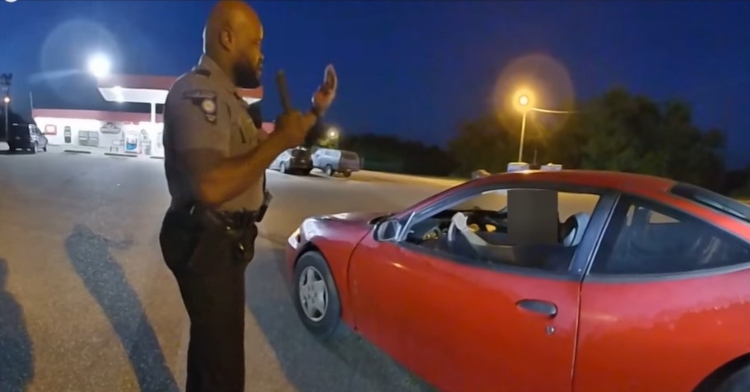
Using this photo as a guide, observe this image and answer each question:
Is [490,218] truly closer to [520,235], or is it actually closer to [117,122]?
[520,235]

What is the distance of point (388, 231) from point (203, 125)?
1990 millimetres

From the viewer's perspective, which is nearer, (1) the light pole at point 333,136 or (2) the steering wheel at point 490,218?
(2) the steering wheel at point 490,218

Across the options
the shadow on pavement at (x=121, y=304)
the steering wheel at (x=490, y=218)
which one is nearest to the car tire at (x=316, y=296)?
the shadow on pavement at (x=121, y=304)

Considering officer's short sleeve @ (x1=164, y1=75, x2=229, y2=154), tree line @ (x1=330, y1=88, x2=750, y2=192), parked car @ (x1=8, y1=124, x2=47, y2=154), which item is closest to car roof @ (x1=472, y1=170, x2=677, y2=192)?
officer's short sleeve @ (x1=164, y1=75, x2=229, y2=154)

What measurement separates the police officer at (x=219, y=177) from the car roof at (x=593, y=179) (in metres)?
1.52

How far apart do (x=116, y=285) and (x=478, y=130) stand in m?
54.9

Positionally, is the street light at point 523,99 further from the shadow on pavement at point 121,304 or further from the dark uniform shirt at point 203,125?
the dark uniform shirt at point 203,125

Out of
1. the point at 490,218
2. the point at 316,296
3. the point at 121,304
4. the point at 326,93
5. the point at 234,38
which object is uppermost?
the point at 234,38

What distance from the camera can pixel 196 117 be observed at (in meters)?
1.73

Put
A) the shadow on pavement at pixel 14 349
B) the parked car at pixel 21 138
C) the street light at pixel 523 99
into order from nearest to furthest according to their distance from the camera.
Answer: the shadow on pavement at pixel 14 349 → the parked car at pixel 21 138 → the street light at pixel 523 99

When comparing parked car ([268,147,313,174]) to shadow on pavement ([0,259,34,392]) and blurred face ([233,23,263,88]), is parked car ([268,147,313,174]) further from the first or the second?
blurred face ([233,23,263,88])

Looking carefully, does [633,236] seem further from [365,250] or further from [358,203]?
[358,203]

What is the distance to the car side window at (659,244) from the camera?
2.34m

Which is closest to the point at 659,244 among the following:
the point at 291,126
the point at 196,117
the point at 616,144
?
the point at 291,126
